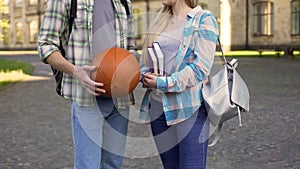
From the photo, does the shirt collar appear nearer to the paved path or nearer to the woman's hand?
the woman's hand

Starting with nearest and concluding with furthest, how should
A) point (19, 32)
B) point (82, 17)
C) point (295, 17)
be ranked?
point (82, 17) → point (295, 17) → point (19, 32)

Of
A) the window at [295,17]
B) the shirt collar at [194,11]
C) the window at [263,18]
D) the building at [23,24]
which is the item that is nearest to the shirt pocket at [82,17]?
the shirt collar at [194,11]

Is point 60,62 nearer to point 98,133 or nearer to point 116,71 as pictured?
point 116,71

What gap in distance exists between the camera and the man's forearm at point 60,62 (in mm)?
2389

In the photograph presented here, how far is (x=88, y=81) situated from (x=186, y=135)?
66 cm

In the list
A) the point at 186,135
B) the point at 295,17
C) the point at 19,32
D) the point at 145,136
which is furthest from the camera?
the point at 19,32

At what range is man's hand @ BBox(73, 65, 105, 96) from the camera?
2370mm

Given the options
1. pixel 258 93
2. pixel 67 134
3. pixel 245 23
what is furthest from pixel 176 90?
pixel 245 23

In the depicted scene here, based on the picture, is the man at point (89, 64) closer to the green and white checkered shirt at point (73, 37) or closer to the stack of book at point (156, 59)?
the green and white checkered shirt at point (73, 37)

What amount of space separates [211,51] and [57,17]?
2.62 feet

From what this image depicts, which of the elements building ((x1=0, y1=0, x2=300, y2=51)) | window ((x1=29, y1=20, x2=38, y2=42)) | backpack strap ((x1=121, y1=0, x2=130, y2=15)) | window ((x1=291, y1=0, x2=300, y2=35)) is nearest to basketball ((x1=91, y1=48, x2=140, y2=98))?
backpack strap ((x1=121, y1=0, x2=130, y2=15))

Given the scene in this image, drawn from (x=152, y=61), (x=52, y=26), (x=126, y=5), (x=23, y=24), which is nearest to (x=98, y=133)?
(x=152, y=61)

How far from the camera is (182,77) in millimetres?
2562

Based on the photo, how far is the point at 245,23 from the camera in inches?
1502
